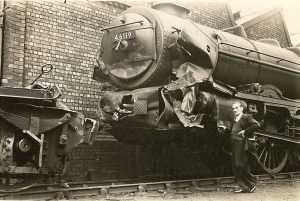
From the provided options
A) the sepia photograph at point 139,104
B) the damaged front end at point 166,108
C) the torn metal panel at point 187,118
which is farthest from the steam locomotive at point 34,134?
the torn metal panel at point 187,118

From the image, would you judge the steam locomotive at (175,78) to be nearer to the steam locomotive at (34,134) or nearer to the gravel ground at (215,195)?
the gravel ground at (215,195)

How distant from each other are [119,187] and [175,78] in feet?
6.53

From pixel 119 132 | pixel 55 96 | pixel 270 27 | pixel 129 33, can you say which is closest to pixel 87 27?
pixel 129 33

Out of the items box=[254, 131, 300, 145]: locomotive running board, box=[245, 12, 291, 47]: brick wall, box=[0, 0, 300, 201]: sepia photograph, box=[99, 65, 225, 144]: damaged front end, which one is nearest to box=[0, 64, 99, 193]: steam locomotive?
box=[0, 0, 300, 201]: sepia photograph

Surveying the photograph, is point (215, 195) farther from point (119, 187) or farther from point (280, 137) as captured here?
point (280, 137)

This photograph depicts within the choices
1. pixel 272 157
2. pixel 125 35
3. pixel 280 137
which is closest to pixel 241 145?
pixel 280 137

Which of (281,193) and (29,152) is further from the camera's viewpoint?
(281,193)

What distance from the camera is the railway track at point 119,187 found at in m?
4.87

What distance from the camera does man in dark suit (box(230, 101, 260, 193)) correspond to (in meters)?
5.95

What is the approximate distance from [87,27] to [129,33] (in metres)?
1.87

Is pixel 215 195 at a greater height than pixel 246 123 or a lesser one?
lesser

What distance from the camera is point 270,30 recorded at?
42.8ft

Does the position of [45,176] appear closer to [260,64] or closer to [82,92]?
[82,92]

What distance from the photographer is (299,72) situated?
321 inches
